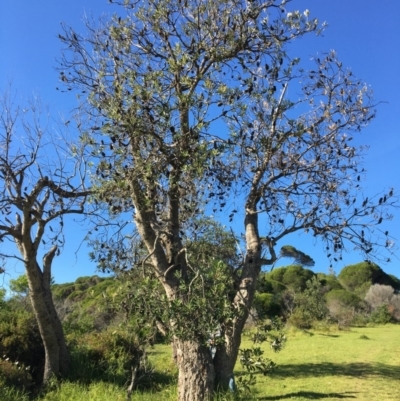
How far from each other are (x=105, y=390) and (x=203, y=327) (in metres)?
4.42

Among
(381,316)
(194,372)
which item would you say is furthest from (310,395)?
(381,316)

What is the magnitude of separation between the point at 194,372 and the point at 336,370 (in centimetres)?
682

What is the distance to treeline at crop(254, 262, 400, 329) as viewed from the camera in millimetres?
30859

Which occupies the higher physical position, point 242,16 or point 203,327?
point 242,16

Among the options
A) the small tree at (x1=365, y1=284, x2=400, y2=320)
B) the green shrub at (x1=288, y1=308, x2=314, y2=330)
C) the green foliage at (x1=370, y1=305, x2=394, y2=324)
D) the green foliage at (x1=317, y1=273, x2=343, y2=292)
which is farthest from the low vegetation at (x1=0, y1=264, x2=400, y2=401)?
the green foliage at (x1=317, y1=273, x2=343, y2=292)

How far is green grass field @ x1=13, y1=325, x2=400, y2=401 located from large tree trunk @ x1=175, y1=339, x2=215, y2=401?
1.17m

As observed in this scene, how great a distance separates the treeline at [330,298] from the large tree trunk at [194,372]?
54.7 feet

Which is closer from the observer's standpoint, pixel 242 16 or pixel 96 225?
pixel 242 16

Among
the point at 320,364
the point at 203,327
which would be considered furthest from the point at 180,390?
the point at 320,364

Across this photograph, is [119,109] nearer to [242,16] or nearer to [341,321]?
[242,16]

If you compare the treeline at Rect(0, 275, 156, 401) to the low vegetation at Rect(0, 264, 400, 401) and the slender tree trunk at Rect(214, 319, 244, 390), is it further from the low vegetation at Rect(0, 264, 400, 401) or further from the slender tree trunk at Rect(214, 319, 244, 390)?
the slender tree trunk at Rect(214, 319, 244, 390)

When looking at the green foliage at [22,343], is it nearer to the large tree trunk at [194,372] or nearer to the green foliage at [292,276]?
the large tree trunk at [194,372]

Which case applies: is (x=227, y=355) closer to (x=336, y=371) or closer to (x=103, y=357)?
(x=103, y=357)

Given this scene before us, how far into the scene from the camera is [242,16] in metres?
8.36
